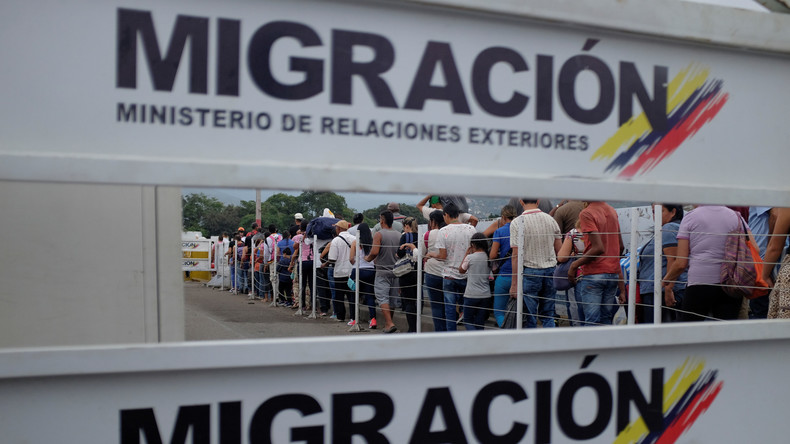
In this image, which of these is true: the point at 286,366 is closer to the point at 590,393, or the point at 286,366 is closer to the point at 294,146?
the point at 294,146

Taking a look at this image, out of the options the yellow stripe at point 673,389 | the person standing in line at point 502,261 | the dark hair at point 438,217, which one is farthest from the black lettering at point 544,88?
the dark hair at point 438,217

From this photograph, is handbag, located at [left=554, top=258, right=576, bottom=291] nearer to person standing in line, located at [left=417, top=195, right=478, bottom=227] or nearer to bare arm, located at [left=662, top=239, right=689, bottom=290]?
bare arm, located at [left=662, top=239, right=689, bottom=290]

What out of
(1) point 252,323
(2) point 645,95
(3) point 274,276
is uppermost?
(2) point 645,95

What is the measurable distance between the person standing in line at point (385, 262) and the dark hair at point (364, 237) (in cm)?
70

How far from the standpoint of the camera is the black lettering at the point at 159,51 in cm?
162

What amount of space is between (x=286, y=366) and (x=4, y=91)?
810 millimetres

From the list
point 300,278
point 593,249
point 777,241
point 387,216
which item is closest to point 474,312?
point 593,249

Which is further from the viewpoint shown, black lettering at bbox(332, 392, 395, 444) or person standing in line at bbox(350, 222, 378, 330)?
person standing in line at bbox(350, 222, 378, 330)

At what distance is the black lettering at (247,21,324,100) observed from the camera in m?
1.72

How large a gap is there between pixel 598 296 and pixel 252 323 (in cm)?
844

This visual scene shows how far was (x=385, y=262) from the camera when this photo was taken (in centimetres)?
1171

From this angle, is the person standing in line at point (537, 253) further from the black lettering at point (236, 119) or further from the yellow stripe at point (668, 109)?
the black lettering at point (236, 119)

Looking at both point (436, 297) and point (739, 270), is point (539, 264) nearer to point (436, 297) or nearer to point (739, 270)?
point (436, 297)

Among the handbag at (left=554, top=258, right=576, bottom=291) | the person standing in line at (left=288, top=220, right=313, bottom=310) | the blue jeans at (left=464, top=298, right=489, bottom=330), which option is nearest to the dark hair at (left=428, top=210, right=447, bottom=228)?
the blue jeans at (left=464, top=298, right=489, bottom=330)
